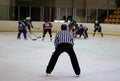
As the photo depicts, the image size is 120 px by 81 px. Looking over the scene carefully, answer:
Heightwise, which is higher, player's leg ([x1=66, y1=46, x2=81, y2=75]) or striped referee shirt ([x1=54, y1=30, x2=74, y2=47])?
striped referee shirt ([x1=54, y1=30, x2=74, y2=47])

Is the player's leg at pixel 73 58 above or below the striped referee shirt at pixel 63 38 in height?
Result: below

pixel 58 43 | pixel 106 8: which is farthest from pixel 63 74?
pixel 106 8

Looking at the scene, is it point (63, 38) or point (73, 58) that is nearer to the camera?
point (63, 38)

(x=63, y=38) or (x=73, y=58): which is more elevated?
(x=63, y=38)

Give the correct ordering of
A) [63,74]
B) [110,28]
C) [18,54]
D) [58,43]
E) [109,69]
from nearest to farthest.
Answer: [58,43] < [63,74] < [109,69] < [18,54] < [110,28]

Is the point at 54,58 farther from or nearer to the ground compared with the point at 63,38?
nearer to the ground

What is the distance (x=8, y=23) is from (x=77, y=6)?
607 cm

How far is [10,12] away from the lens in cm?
2488

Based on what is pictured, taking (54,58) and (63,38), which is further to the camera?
(54,58)

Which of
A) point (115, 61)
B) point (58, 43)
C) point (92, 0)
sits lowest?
point (115, 61)

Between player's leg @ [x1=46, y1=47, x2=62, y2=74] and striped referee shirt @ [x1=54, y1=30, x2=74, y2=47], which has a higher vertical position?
striped referee shirt @ [x1=54, y1=30, x2=74, y2=47]

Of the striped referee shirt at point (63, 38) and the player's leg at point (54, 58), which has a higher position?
the striped referee shirt at point (63, 38)

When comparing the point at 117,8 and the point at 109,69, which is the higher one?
the point at 117,8

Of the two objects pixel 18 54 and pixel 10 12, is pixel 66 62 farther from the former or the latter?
pixel 10 12
